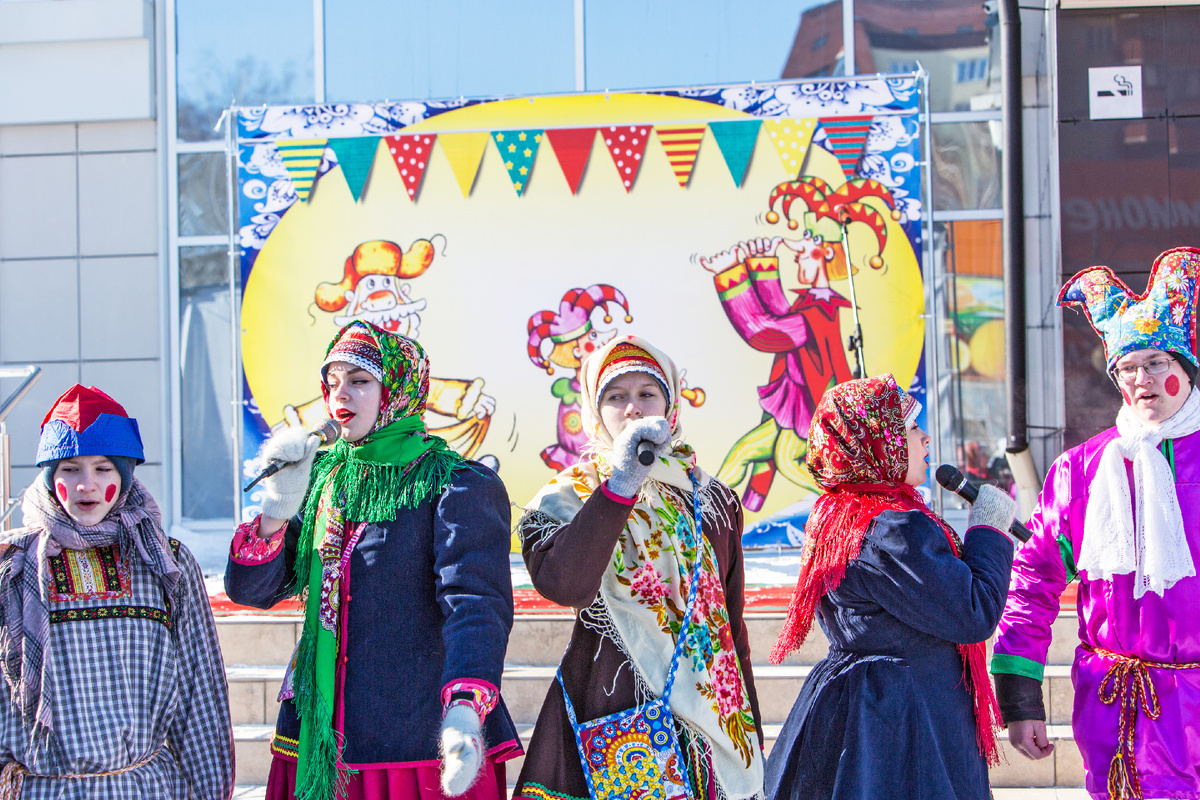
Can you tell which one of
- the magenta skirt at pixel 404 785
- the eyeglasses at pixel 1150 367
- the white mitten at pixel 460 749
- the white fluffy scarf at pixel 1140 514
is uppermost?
the eyeglasses at pixel 1150 367

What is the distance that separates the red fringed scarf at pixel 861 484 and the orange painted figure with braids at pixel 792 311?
10.3ft

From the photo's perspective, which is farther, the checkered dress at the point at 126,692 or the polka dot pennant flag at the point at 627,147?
the polka dot pennant flag at the point at 627,147

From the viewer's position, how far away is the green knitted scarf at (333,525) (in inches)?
77.9

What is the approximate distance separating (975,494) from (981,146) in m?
3.75

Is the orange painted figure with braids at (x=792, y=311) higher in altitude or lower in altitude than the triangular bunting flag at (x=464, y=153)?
lower

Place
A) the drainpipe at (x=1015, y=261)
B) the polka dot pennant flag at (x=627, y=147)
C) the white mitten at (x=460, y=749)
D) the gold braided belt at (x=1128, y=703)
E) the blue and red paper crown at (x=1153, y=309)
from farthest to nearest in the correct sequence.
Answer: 1. the polka dot pennant flag at (x=627, y=147)
2. the drainpipe at (x=1015, y=261)
3. the blue and red paper crown at (x=1153, y=309)
4. the gold braided belt at (x=1128, y=703)
5. the white mitten at (x=460, y=749)

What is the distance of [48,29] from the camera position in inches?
227

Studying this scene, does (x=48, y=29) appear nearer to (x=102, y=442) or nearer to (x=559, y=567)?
(x=102, y=442)

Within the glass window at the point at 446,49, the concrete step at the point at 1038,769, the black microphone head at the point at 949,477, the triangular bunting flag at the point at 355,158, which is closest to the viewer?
the black microphone head at the point at 949,477

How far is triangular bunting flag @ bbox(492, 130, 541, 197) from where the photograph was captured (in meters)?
5.53

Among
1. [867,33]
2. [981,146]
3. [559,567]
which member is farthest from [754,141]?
[559,567]

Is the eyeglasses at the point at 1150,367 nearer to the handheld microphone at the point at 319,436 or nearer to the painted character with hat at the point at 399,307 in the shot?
the handheld microphone at the point at 319,436

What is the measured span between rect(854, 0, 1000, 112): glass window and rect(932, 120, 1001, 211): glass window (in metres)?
0.12

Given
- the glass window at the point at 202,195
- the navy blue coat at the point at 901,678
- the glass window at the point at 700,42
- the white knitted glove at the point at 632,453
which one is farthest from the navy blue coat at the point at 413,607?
the glass window at the point at 202,195
